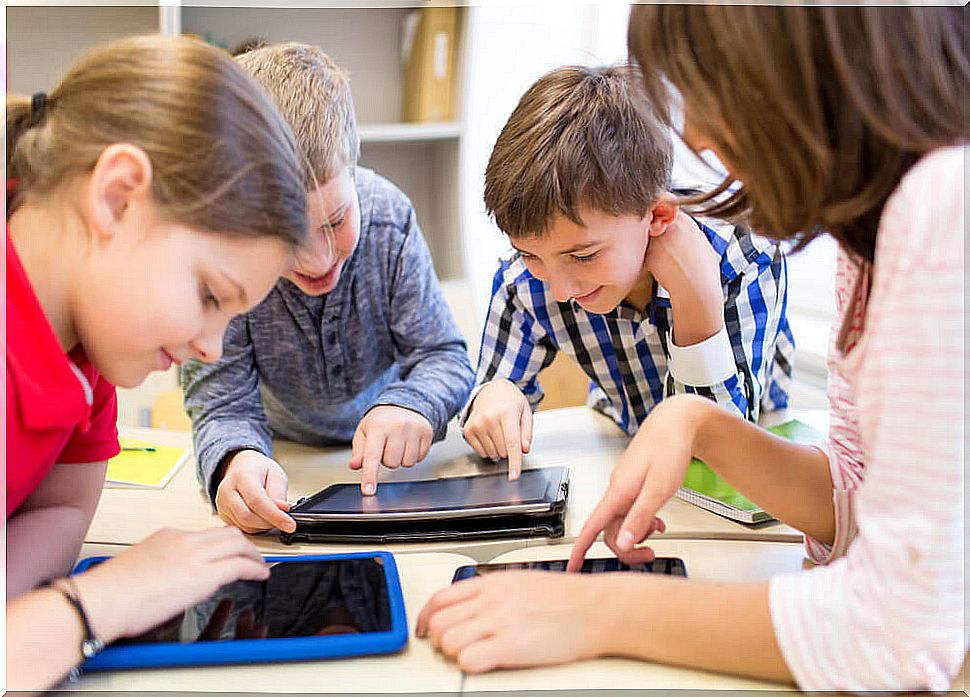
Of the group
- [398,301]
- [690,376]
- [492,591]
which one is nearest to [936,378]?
[492,591]

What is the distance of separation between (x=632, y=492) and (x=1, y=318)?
0.50 metres

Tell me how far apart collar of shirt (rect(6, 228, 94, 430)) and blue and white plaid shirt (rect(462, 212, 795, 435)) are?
607 millimetres

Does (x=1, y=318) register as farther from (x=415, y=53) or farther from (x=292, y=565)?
(x=415, y=53)

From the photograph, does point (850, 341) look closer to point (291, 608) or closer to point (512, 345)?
point (291, 608)

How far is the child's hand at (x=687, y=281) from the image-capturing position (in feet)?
3.78

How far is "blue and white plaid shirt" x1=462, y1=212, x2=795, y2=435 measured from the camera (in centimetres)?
124

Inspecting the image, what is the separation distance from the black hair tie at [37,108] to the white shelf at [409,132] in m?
1.66

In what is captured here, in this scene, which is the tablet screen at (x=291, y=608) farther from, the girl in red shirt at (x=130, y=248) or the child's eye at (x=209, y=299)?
the child's eye at (x=209, y=299)

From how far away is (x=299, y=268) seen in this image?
1132mm

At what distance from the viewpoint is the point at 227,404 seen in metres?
1.20

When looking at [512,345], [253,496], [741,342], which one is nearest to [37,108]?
[253,496]

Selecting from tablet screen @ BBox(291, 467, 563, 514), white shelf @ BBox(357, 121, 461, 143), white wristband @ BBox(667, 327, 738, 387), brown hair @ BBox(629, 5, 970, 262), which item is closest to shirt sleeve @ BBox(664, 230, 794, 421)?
white wristband @ BBox(667, 327, 738, 387)

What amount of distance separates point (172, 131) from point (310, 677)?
40cm

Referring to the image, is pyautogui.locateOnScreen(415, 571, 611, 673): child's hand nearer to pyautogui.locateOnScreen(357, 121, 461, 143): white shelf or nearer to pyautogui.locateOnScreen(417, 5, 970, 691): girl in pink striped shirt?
pyautogui.locateOnScreen(417, 5, 970, 691): girl in pink striped shirt
